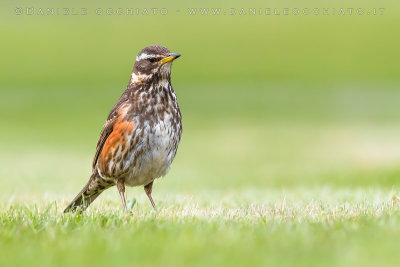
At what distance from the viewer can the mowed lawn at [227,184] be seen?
13.9 feet

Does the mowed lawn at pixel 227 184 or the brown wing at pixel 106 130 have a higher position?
the brown wing at pixel 106 130

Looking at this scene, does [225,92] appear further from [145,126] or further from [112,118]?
[145,126]

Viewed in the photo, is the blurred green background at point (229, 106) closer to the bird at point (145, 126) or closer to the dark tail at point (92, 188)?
the dark tail at point (92, 188)

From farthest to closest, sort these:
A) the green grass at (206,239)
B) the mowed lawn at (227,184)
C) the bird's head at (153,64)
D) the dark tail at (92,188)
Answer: the dark tail at (92,188) < the bird's head at (153,64) < the mowed lawn at (227,184) < the green grass at (206,239)

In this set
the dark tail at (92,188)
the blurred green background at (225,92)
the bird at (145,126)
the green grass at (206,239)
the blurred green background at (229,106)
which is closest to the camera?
the green grass at (206,239)

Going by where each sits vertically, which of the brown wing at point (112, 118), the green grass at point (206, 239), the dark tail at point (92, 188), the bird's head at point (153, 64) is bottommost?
the dark tail at point (92, 188)

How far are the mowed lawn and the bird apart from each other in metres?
0.45

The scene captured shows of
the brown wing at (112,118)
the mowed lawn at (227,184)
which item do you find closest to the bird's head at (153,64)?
the brown wing at (112,118)

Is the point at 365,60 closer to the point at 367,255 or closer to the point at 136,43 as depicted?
the point at 136,43

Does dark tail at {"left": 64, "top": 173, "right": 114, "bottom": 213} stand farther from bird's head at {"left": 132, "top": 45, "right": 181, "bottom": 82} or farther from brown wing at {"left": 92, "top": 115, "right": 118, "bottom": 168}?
bird's head at {"left": 132, "top": 45, "right": 181, "bottom": 82}

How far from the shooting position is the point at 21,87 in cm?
3394

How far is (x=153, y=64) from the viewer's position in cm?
745

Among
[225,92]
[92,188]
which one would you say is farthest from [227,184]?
[225,92]

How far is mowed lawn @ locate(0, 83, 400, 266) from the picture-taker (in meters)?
4.25
